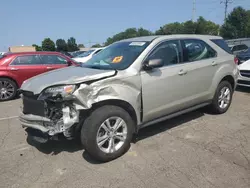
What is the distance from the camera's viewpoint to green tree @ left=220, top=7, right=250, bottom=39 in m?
52.8

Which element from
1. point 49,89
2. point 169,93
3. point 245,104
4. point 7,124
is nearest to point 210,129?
point 169,93

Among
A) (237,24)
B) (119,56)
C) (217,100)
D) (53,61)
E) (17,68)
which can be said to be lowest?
(217,100)

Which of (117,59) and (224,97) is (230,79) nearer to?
(224,97)

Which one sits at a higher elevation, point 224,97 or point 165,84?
point 165,84

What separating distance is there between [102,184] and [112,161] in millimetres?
540

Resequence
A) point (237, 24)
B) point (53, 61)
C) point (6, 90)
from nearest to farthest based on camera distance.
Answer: point (6, 90) → point (53, 61) → point (237, 24)

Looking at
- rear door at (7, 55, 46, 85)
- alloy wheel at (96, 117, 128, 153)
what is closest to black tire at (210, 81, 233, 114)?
alloy wheel at (96, 117, 128, 153)

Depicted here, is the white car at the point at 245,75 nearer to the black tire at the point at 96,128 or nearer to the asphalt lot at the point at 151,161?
the asphalt lot at the point at 151,161

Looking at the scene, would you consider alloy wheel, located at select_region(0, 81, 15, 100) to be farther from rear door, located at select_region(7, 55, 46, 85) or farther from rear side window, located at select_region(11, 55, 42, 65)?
rear side window, located at select_region(11, 55, 42, 65)

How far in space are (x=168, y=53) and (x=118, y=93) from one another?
4.45 feet

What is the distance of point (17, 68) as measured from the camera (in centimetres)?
764

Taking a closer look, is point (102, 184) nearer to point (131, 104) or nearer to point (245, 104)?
point (131, 104)

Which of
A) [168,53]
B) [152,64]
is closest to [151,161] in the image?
[152,64]

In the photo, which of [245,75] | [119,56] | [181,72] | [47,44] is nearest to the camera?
[119,56]
